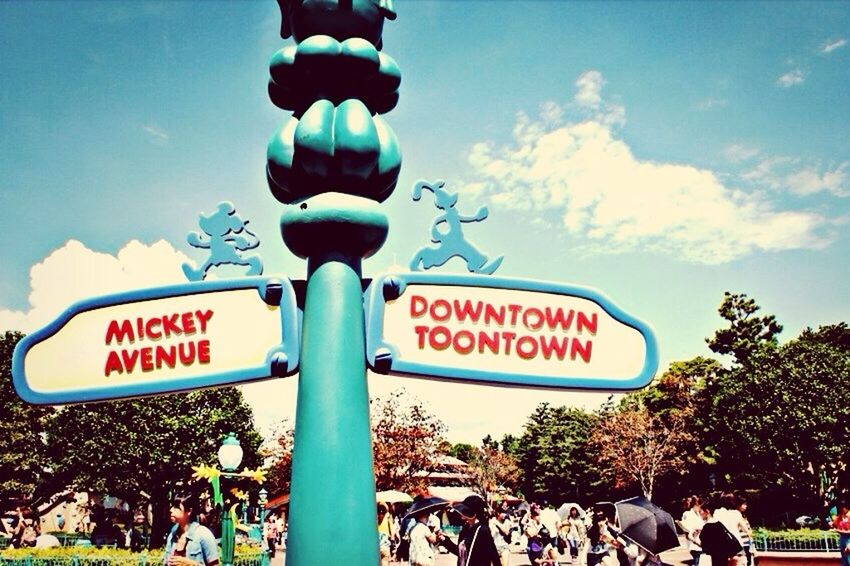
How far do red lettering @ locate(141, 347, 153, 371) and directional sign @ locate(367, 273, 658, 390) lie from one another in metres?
1.17

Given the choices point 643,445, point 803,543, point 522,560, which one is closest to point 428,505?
point 522,560

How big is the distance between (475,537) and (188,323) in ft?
11.2

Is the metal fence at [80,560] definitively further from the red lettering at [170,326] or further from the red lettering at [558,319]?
the red lettering at [558,319]

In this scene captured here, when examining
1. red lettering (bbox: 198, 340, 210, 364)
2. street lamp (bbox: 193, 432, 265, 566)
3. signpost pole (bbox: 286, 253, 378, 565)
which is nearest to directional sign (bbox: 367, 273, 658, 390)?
signpost pole (bbox: 286, 253, 378, 565)

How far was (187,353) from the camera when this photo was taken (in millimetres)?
3645

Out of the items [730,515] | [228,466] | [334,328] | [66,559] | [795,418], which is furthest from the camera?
[795,418]

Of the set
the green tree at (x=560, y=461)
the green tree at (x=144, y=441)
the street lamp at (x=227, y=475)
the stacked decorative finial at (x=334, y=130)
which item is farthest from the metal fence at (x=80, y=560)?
the green tree at (x=560, y=461)

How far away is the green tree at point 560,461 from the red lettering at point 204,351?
1902 inches

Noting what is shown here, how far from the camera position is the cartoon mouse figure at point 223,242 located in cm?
A: 408

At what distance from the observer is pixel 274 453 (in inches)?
1425

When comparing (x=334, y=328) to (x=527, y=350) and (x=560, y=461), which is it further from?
(x=560, y=461)

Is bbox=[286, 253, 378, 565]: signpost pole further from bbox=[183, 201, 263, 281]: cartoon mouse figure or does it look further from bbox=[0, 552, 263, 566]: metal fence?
bbox=[0, 552, 263, 566]: metal fence

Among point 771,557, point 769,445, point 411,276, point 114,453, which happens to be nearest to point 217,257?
point 411,276

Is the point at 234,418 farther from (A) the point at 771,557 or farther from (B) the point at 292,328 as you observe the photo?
(B) the point at 292,328
